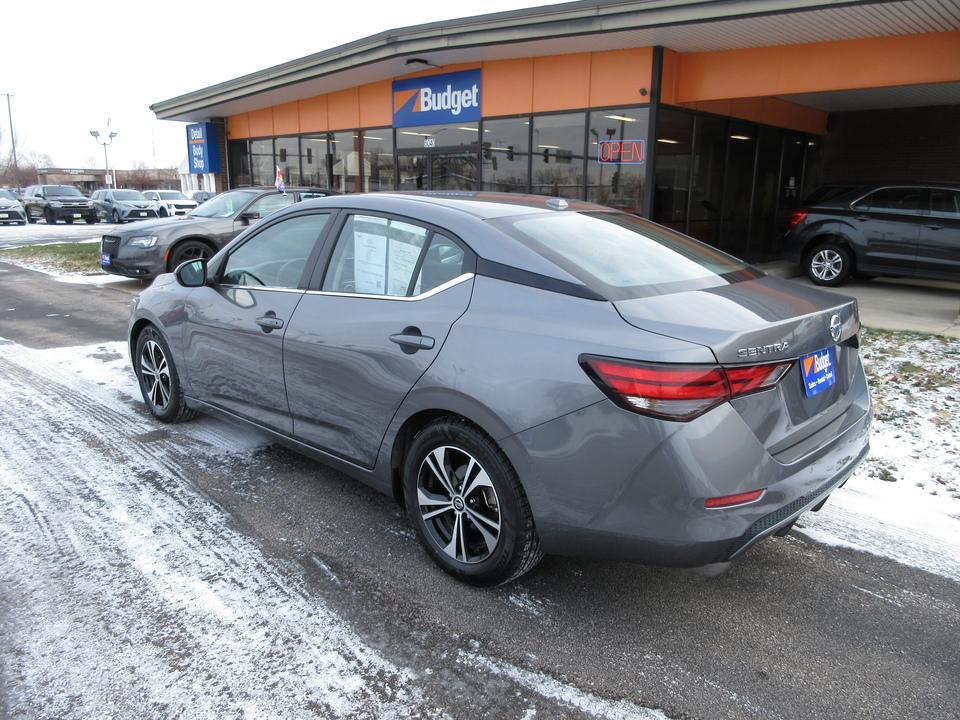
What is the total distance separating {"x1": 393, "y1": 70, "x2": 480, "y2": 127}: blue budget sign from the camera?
512 inches

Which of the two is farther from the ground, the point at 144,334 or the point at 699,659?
the point at 144,334

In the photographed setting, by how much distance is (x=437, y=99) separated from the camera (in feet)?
45.0

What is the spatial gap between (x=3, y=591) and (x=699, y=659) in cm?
277

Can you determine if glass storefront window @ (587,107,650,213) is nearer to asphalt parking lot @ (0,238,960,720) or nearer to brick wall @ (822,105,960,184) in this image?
brick wall @ (822,105,960,184)

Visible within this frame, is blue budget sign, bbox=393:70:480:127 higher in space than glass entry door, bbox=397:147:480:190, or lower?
higher

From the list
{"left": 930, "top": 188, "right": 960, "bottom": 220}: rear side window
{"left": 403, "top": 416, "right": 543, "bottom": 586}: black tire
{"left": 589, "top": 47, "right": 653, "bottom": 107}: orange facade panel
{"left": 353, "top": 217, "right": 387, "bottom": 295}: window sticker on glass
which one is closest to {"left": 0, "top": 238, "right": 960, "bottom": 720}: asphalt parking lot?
{"left": 403, "top": 416, "right": 543, "bottom": 586}: black tire

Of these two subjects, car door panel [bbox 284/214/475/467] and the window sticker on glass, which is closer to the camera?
car door panel [bbox 284/214/475/467]

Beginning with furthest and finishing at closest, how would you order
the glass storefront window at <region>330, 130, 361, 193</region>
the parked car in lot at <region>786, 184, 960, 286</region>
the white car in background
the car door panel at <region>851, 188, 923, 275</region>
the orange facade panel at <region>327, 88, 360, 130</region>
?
the white car in background < the glass storefront window at <region>330, 130, 361, 193</region> < the orange facade panel at <region>327, 88, 360, 130</region> < the car door panel at <region>851, 188, 923, 275</region> < the parked car in lot at <region>786, 184, 960, 286</region>

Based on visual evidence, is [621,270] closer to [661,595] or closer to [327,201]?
[661,595]

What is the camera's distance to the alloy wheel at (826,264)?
11.0 metres

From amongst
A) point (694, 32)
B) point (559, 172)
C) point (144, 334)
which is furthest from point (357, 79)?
point (144, 334)

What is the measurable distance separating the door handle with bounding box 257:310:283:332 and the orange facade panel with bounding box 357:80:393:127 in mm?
12333

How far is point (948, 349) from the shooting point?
662 centimetres

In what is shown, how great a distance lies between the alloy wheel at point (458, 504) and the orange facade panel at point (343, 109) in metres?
14.5
